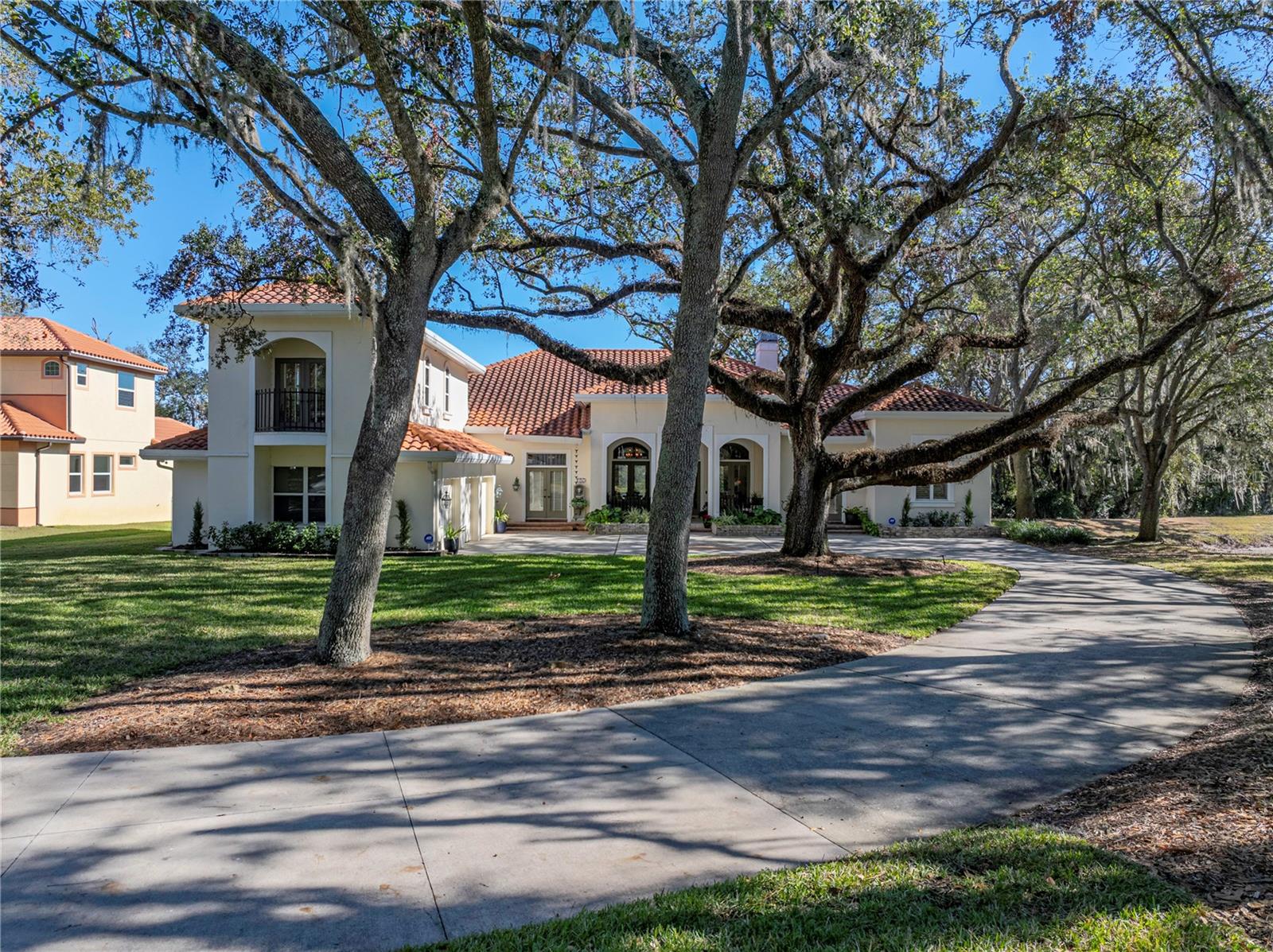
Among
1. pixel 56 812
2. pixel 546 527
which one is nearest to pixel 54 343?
pixel 546 527

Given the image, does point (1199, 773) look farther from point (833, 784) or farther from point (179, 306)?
point (179, 306)

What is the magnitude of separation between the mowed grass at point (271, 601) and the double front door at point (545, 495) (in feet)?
31.9

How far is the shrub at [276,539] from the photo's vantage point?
58.1 feet

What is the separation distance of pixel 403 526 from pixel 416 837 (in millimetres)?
15349

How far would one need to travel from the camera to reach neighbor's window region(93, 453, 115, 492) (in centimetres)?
2819

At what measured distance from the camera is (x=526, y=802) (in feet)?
13.3

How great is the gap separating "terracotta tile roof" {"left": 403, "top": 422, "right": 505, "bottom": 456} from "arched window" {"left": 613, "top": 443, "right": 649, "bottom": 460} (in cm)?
578

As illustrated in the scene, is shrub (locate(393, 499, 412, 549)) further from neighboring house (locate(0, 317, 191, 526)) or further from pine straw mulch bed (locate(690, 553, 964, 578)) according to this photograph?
neighboring house (locate(0, 317, 191, 526))

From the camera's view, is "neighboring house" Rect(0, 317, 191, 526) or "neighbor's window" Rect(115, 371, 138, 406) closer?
"neighboring house" Rect(0, 317, 191, 526)

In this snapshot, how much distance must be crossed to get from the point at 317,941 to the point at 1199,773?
185 inches

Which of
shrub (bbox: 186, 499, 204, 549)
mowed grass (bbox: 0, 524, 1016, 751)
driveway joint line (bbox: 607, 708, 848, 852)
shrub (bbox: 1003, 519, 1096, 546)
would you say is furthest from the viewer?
shrub (bbox: 1003, 519, 1096, 546)

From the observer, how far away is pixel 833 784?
436 cm

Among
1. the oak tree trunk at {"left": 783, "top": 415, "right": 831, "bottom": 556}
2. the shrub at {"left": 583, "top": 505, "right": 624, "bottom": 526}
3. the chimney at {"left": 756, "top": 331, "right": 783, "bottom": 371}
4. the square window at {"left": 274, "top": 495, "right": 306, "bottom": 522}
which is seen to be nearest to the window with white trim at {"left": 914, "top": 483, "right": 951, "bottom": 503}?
the chimney at {"left": 756, "top": 331, "right": 783, "bottom": 371}

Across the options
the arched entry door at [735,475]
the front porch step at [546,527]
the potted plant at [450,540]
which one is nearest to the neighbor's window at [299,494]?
the potted plant at [450,540]
